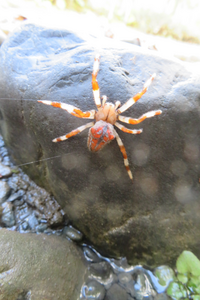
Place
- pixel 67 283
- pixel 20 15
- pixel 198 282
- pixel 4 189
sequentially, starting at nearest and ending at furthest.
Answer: pixel 198 282, pixel 67 283, pixel 4 189, pixel 20 15

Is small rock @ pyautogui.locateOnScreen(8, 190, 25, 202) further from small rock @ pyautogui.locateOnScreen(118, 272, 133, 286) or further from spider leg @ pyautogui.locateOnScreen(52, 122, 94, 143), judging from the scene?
small rock @ pyautogui.locateOnScreen(118, 272, 133, 286)

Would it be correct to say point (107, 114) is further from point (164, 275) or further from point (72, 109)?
point (164, 275)

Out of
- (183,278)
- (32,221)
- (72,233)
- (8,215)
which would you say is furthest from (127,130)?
(8,215)

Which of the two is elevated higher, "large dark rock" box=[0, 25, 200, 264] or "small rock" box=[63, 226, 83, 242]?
"large dark rock" box=[0, 25, 200, 264]

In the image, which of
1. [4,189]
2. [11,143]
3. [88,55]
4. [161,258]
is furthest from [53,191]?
[88,55]

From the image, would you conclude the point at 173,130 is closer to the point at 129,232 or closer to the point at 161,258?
the point at 129,232

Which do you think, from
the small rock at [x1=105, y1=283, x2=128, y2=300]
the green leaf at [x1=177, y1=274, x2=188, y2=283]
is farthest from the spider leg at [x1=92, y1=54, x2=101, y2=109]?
the small rock at [x1=105, y1=283, x2=128, y2=300]
